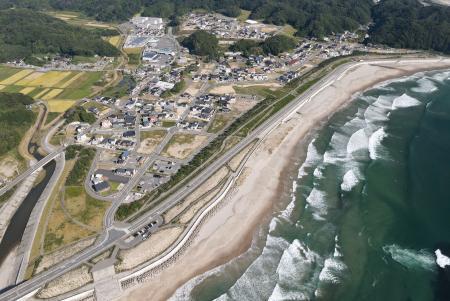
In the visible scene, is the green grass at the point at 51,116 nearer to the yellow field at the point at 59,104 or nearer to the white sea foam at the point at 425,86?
the yellow field at the point at 59,104

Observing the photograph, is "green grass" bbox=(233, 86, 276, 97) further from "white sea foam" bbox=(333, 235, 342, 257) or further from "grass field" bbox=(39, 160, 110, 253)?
"grass field" bbox=(39, 160, 110, 253)

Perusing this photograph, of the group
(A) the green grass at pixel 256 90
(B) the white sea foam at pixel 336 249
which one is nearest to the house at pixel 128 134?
(A) the green grass at pixel 256 90

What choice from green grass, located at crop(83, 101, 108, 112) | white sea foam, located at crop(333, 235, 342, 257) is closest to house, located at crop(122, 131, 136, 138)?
green grass, located at crop(83, 101, 108, 112)

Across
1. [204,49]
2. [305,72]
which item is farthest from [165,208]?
[204,49]

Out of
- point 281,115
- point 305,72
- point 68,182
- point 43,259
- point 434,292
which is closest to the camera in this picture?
point 434,292

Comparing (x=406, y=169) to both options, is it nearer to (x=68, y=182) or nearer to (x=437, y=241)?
(x=437, y=241)

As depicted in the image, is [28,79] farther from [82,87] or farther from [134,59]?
[134,59]
